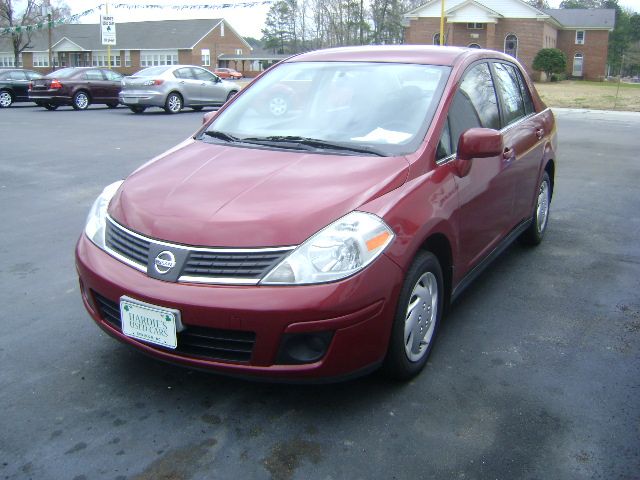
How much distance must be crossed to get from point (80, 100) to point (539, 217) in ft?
64.1

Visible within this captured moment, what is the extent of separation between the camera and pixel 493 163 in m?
4.12

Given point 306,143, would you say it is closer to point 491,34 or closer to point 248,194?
point 248,194

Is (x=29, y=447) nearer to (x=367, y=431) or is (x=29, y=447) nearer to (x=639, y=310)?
(x=367, y=431)

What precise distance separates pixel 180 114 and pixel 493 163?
55.4 ft

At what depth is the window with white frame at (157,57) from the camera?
7150 cm

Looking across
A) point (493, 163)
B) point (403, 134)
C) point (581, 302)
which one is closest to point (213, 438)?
point (403, 134)

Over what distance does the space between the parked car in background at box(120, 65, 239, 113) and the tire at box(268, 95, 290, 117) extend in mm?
16203

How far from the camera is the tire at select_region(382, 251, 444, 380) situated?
3008 mm

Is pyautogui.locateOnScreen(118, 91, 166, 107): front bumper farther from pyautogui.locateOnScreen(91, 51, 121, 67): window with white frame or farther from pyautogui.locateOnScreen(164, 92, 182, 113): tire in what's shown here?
pyautogui.locateOnScreen(91, 51, 121, 67): window with white frame

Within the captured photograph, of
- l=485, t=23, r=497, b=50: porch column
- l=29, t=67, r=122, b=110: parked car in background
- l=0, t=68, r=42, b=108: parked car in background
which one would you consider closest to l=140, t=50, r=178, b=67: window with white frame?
l=485, t=23, r=497, b=50: porch column

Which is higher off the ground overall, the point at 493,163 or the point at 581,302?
the point at 493,163

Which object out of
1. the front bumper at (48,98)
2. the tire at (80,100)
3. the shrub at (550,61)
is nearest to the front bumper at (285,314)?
the front bumper at (48,98)

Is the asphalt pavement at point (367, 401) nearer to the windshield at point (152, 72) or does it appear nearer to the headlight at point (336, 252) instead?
the headlight at point (336, 252)

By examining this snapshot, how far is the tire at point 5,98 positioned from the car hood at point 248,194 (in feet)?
75.3
